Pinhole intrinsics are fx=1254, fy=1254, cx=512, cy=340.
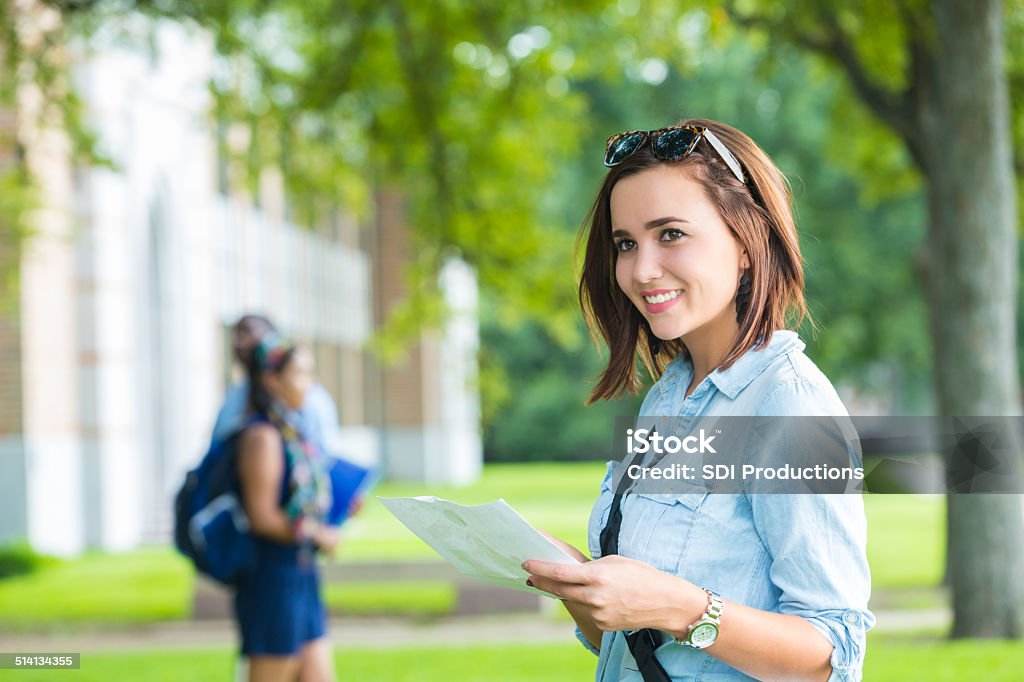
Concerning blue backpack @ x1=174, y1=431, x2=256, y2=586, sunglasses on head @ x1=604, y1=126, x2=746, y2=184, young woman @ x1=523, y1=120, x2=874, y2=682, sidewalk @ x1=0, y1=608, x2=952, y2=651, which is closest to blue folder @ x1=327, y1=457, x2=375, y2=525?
blue backpack @ x1=174, y1=431, x2=256, y2=586

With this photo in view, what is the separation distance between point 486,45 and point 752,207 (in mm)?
9423

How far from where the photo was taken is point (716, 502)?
75.6 inches

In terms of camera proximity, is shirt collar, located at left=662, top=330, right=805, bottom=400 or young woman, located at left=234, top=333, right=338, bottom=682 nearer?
shirt collar, located at left=662, top=330, right=805, bottom=400

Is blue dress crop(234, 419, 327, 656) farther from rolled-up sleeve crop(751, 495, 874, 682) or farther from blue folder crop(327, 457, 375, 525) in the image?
rolled-up sleeve crop(751, 495, 874, 682)

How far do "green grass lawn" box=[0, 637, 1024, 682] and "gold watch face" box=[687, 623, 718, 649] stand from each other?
609 centimetres

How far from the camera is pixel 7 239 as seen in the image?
11.4 meters

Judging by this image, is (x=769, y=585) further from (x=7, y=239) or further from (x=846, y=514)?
(x=7, y=239)

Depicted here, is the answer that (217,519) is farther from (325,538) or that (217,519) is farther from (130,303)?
(130,303)

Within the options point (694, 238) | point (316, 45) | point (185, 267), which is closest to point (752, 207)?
point (694, 238)

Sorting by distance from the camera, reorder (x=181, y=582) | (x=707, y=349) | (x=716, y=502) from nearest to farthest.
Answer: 1. (x=716, y=502)
2. (x=707, y=349)
3. (x=181, y=582)

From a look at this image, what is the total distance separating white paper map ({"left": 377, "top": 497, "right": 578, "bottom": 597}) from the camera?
1.87m

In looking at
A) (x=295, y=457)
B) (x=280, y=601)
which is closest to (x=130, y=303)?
(x=295, y=457)

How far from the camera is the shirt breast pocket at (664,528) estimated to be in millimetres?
1934

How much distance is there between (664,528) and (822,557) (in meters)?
0.26
